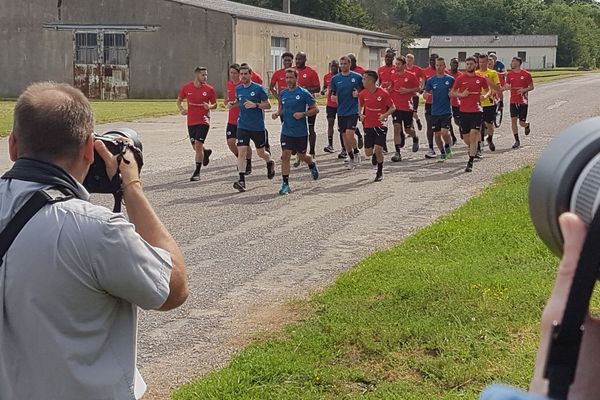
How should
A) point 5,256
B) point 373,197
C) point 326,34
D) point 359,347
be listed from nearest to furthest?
point 5,256
point 359,347
point 373,197
point 326,34

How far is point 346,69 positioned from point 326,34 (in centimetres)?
3651

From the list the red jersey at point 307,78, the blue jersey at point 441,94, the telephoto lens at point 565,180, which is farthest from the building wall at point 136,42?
the telephoto lens at point 565,180

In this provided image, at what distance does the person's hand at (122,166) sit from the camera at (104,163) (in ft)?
0.03

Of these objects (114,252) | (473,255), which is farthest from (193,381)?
(473,255)

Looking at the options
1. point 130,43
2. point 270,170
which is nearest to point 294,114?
point 270,170

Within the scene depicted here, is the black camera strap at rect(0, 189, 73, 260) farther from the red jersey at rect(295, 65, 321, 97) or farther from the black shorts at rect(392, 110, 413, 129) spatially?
the black shorts at rect(392, 110, 413, 129)

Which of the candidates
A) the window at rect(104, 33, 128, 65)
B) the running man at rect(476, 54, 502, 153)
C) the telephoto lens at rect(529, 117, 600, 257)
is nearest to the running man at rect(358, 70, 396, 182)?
the running man at rect(476, 54, 502, 153)

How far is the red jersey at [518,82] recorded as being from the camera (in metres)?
20.4

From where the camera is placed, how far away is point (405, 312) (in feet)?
22.4

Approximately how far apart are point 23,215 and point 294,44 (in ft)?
154

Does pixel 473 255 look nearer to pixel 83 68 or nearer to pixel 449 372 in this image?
pixel 449 372

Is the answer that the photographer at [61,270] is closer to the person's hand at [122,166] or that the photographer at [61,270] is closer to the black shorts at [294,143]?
the person's hand at [122,166]

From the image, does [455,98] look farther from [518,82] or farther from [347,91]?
[347,91]

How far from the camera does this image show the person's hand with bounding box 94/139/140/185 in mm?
2975
